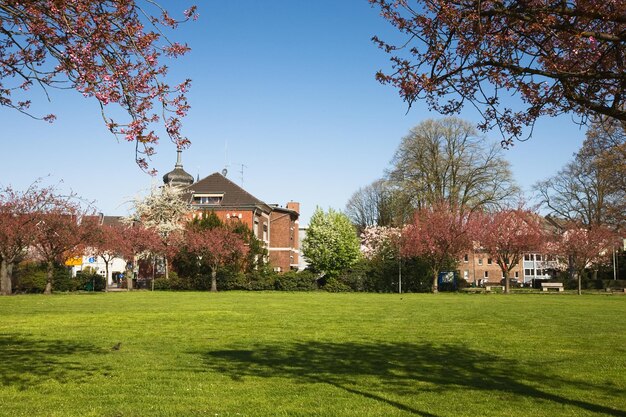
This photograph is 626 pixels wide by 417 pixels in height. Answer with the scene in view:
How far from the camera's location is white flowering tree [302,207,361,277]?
59.6 meters

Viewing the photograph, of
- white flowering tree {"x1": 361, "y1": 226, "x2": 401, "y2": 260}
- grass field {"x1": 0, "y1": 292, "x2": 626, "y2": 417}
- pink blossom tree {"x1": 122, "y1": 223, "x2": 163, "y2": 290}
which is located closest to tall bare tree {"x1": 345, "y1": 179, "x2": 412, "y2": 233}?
white flowering tree {"x1": 361, "y1": 226, "x2": 401, "y2": 260}

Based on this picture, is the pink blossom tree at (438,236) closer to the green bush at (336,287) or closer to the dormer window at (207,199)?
the green bush at (336,287)

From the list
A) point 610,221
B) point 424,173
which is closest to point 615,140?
point 610,221

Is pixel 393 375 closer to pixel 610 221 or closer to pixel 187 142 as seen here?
pixel 187 142

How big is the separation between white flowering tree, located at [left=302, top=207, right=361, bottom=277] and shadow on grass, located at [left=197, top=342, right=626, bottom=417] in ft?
149

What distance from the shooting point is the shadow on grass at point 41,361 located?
30.4ft

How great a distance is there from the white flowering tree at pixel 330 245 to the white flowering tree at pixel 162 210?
43.4 feet

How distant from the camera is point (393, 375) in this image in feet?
32.1

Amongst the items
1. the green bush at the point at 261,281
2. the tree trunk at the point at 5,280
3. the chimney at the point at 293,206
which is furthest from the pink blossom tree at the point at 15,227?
the chimney at the point at 293,206

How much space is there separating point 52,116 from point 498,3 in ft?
20.2

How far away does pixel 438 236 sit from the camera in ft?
164

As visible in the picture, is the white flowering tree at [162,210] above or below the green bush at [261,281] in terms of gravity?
above

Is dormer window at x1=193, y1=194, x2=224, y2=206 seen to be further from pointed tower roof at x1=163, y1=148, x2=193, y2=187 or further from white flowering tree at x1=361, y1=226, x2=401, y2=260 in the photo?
white flowering tree at x1=361, y1=226, x2=401, y2=260

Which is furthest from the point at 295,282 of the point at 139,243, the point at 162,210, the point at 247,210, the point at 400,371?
the point at 400,371
